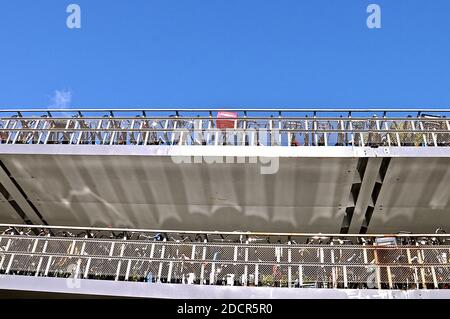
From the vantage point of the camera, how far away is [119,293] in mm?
9117

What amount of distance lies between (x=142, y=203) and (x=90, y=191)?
4.63 feet

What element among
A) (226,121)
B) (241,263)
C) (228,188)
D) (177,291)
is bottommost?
(177,291)

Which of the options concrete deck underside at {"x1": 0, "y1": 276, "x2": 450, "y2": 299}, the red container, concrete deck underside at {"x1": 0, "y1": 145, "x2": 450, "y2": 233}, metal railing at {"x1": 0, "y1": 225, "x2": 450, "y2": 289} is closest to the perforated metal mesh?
metal railing at {"x1": 0, "y1": 225, "x2": 450, "y2": 289}

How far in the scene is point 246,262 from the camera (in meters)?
9.27

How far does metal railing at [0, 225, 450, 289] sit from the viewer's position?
9.03 metres

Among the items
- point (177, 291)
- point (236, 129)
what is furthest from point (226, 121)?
point (177, 291)

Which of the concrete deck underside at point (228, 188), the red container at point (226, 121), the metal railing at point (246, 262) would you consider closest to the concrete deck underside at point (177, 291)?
the metal railing at point (246, 262)

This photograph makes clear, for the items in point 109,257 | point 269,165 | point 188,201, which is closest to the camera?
point 109,257

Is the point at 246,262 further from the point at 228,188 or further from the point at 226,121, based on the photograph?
the point at 226,121

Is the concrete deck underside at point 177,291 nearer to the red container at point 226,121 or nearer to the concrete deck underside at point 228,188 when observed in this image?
the concrete deck underside at point 228,188

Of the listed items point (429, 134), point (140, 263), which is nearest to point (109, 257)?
point (140, 263)

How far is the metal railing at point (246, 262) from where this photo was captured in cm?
903
